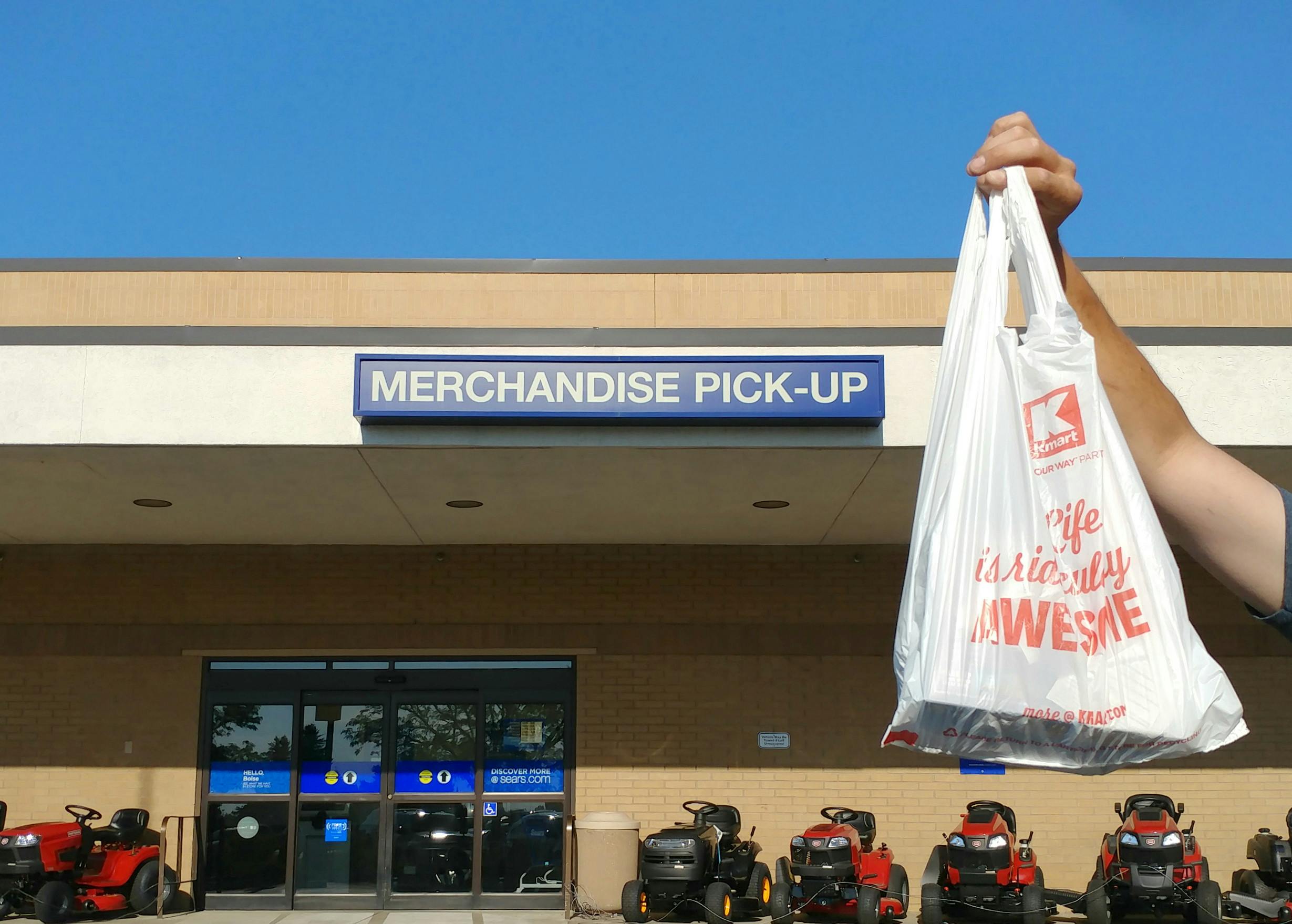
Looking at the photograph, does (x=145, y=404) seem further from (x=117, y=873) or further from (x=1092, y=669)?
(x=1092, y=669)

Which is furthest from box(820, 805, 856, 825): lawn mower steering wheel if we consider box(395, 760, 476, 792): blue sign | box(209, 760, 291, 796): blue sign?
box(209, 760, 291, 796): blue sign

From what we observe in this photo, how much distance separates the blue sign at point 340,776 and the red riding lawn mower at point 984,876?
6553 millimetres

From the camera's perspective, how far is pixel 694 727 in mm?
15109

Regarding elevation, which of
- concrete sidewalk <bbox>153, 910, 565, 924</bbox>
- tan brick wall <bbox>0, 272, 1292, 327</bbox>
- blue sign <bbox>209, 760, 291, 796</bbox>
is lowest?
concrete sidewalk <bbox>153, 910, 565, 924</bbox>

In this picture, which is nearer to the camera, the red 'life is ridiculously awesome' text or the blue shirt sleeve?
the blue shirt sleeve

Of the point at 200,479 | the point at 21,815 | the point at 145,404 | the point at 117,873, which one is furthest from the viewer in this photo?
the point at 21,815

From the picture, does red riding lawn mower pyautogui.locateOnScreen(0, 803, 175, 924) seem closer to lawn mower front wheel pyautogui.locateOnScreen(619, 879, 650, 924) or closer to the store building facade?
the store building facade

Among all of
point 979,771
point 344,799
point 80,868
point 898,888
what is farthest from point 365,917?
point 979,771

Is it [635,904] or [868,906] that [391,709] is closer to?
[635,904]

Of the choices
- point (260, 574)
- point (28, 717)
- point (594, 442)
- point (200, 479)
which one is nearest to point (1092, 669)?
point (594, 442)

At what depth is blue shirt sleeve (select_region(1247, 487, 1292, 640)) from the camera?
174 cm

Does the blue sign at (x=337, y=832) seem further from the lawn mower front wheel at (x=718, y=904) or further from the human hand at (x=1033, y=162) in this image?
the human hand at (x=1033, y=162)

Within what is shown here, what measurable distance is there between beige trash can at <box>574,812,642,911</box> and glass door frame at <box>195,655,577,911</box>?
3.03 ft

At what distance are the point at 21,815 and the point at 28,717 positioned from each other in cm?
114
